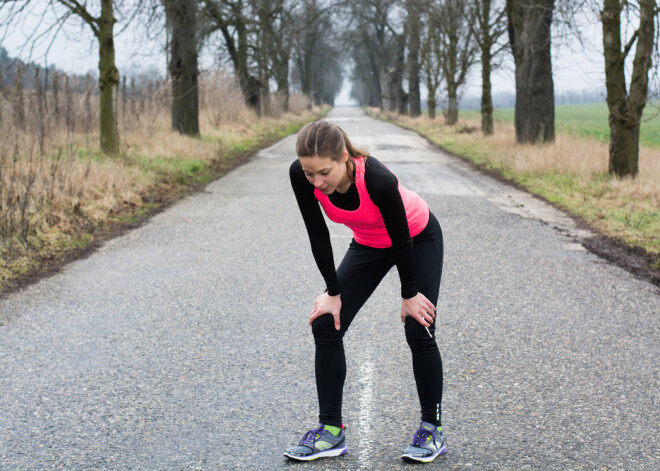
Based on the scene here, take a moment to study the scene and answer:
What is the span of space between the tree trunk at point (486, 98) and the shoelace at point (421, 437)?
23270 mm

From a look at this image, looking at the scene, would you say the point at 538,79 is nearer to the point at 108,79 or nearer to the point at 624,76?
the point at 624,76

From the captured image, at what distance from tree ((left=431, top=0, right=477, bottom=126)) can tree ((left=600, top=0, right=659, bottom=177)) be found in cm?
1499

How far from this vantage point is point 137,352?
4754 millimetres

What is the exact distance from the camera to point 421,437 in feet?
10.6

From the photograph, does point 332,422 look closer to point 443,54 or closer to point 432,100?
point 443,54

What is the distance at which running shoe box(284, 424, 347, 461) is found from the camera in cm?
322

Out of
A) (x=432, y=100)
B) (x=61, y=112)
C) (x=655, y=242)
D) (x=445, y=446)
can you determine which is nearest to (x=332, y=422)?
(x=445, y=446)

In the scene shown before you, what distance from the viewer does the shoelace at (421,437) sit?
322 cm

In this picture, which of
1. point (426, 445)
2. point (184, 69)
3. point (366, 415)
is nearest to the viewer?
point (426, 445)

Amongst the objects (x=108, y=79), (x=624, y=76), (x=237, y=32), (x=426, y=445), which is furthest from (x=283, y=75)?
(x=426, y=445)

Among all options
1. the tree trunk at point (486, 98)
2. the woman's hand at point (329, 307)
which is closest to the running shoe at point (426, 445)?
the woman's hand at point (329, 307)

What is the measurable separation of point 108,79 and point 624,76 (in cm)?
1040

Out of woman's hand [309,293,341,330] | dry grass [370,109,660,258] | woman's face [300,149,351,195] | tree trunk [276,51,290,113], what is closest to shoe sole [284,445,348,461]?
woman's hand [309,293,341,330]

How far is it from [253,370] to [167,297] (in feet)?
6.67
